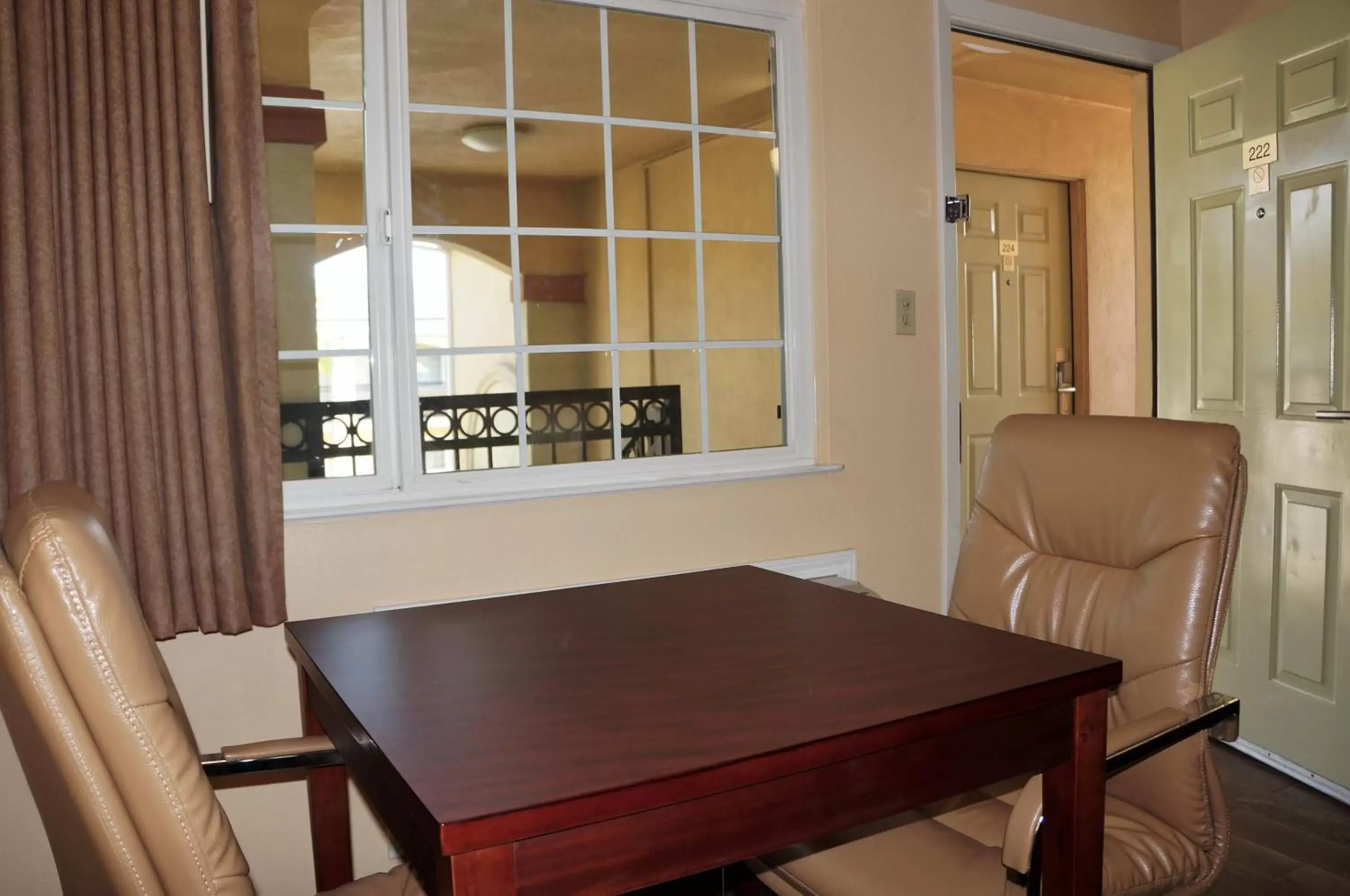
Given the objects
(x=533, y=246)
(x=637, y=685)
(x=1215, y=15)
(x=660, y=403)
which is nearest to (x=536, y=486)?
(x=660, y=403)

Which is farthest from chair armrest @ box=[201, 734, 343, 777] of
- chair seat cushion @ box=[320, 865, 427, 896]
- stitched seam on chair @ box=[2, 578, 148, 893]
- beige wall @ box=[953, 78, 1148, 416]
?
beige wall @ box=[953, 78, 1148, 416]

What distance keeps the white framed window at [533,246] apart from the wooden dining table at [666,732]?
89 centimetres

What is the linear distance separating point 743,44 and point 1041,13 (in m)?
1.12

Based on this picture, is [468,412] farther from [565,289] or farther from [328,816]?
[328,816]

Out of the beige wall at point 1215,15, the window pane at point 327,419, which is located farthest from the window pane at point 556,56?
the beige wall at point 1215,15

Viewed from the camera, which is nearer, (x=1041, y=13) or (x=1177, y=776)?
(x=1177, y=776)

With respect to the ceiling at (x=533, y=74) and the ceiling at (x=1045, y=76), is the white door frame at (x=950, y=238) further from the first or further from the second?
the ceiling at (x=1045, y=76)

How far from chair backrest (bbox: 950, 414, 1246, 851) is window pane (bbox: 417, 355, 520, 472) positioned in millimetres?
1226

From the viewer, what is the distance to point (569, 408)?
272 centimetres

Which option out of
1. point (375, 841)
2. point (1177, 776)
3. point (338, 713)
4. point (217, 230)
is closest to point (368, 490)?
point (217, 230)

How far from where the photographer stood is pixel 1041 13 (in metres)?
3.34

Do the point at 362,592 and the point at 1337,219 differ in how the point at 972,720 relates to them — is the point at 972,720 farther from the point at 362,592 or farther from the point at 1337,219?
the point at 1337,219

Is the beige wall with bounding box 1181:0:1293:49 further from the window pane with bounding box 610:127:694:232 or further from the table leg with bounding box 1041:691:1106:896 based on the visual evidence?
the table leg with bounding box 1041:691:1106:896

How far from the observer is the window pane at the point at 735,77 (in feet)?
9.52
